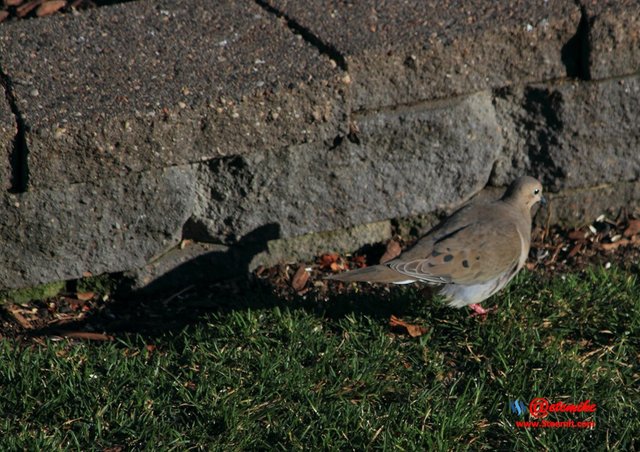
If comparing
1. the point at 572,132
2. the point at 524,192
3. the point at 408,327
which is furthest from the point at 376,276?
the point at 572,132

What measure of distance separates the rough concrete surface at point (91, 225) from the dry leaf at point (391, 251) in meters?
1.05

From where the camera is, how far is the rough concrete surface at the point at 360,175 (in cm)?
505

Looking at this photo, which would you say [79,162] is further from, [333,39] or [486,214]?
[486,214]

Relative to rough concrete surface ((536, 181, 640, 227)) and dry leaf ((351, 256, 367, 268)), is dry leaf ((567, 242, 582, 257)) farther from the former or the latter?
dry leaf ((351, 256, 367, 268))

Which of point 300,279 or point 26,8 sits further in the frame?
point 26,8

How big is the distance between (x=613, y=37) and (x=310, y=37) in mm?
1449

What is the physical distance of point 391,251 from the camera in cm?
547

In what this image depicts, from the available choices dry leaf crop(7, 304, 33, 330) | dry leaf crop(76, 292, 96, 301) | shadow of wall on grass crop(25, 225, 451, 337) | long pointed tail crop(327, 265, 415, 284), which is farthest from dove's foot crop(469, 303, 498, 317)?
dry leaf crop(7, 304, 33, 330)

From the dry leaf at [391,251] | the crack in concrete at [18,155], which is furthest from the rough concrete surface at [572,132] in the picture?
the crack in concrete at [18,155]

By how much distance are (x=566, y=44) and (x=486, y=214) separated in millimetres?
906

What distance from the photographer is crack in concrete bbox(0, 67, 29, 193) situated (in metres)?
4.55

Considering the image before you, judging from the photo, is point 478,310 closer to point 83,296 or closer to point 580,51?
point 580,51

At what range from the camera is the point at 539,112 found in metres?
5.35

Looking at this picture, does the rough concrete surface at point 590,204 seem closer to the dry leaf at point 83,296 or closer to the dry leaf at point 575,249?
the dry leaf at point 575,249
